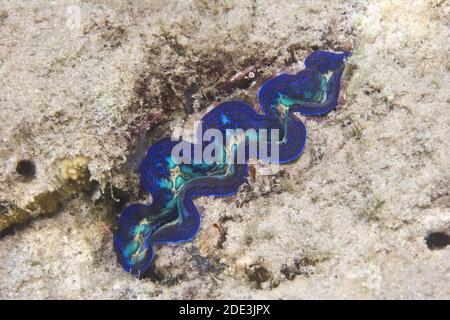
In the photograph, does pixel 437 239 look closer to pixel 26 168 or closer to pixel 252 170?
pixel 252 170

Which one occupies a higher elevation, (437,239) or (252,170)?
(252,170)

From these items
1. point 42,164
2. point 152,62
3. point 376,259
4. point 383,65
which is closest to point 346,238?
point 376,259
